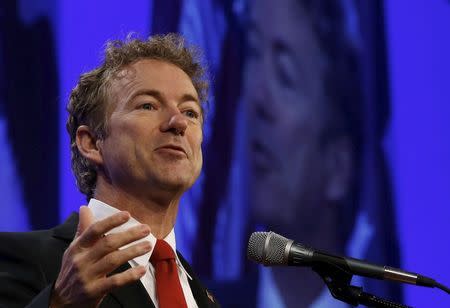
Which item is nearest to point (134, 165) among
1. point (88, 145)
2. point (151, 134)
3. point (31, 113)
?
point (151, 134)

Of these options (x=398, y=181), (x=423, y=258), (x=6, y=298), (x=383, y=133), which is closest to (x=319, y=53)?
(x=383, y=133)

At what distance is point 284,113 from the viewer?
133 inches

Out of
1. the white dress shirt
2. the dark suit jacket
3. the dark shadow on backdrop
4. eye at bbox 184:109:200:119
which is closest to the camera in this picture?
the dark suit jacket

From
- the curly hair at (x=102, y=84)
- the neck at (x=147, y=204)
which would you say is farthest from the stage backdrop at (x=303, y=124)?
the neck at (x=147, y=204)

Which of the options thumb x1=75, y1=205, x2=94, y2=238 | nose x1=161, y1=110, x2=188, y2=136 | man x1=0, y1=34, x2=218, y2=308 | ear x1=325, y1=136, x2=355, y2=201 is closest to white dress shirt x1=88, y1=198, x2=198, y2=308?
man x1=0, y1=34, x2=218, y2=308

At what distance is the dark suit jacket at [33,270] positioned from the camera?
5.84 feet

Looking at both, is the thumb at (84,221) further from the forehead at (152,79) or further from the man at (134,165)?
the forehead at (152,79)

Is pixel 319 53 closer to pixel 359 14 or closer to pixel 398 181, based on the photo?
pixel 359 14

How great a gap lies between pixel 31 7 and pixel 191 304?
4.66ft

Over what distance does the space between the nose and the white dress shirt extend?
0.90 feet

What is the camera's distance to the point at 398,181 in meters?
3.35

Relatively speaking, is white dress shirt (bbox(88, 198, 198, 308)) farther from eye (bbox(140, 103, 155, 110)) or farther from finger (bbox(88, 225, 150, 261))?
finger (bbox(88, 225, 150, 261))

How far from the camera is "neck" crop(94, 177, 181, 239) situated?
2.14m

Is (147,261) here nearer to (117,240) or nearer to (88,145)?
(88,145)
